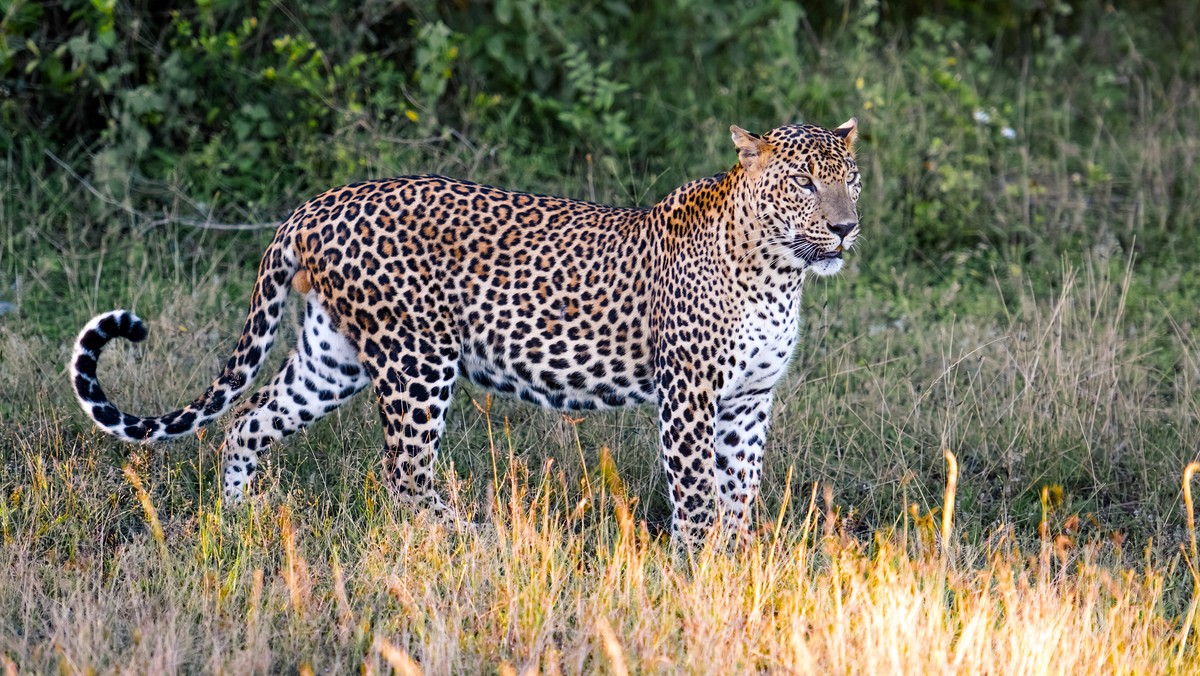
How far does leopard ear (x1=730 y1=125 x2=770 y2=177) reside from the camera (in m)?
5.25

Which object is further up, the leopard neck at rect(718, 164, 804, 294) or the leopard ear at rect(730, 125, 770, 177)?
the leopard ear at rect(730, 125, 770, 177)

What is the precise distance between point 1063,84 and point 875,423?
5.31m

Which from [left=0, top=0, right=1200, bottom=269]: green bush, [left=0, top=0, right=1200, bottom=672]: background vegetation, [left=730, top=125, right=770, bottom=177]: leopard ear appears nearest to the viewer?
[left=0, top=0, right=1200, bottom=672]: background vegetation

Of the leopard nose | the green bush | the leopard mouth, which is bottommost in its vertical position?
the leopard mouth

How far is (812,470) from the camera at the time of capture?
19.5 ft

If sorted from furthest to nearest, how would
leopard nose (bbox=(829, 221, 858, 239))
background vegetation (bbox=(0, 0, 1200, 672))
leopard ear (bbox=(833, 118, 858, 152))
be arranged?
leopard ear (bbox=(833, 118, 858, 152))
leopard nose (bbox=(829, 221, 858, 239))
background vegetation (bbox=(0, 0, 1200, 672))

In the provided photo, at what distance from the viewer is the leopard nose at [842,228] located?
5.14 meters

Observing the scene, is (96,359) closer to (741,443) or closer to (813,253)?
(741,443)

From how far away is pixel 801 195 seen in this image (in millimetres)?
5211

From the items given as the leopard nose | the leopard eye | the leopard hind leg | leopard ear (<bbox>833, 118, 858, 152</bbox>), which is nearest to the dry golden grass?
the leopard hind leg

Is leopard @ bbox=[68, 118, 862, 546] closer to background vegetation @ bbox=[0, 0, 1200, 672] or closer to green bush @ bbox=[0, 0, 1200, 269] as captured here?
background vegetation @ bbox=[0, 0, 1200, 672]

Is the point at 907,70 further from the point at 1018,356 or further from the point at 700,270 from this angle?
the point at 700,270

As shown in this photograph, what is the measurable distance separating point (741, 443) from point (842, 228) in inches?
38.0

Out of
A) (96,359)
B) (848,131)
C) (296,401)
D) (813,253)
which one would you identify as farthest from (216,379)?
(848,131)
